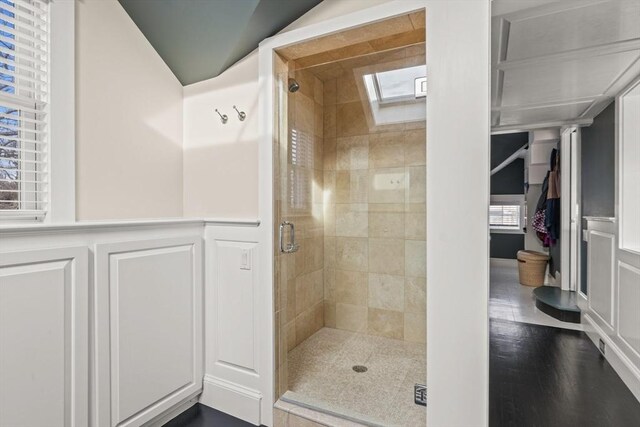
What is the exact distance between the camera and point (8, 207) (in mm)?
1409

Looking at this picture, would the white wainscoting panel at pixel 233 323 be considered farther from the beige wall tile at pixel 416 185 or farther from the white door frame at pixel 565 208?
the white door frame at pixel 565 208

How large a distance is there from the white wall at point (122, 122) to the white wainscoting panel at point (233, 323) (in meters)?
0.47

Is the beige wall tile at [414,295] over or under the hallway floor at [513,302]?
over

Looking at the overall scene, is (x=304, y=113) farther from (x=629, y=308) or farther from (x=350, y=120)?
(x=629, y=308)

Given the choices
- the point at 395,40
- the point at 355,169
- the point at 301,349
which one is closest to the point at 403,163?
the point at 355,169

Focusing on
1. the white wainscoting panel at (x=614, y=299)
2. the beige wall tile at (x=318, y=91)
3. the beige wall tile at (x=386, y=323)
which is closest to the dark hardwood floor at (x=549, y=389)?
the white wainscoting panel at (x=614, y=299)

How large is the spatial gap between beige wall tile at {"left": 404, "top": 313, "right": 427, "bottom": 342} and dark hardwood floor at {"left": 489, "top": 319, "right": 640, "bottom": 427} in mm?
529

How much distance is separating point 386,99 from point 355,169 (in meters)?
0.59

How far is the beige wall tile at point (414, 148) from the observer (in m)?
1.92

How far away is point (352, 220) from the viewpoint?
2.58 meters

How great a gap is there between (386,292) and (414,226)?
723 mm

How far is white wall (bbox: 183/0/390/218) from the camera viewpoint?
1844 mm

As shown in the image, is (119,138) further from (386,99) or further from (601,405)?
(601,405)

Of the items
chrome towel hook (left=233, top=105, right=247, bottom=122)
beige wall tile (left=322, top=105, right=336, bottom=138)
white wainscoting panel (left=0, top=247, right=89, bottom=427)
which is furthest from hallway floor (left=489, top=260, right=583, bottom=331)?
white wainscoting panel (left=0, top=247, right=89, bottom=427)
